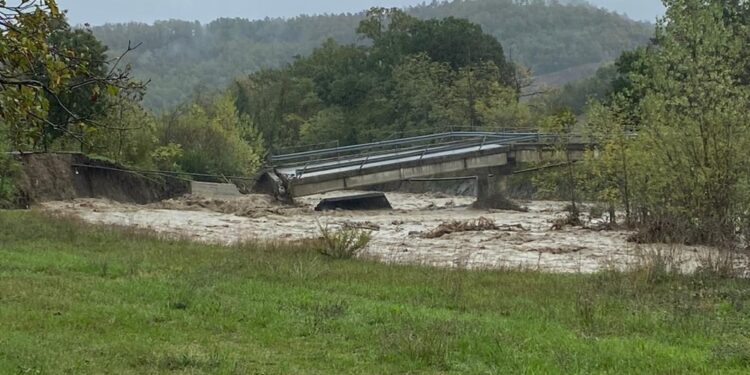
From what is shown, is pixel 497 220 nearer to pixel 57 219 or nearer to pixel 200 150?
pixel 57 219

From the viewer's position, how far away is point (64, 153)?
4266 centimetres

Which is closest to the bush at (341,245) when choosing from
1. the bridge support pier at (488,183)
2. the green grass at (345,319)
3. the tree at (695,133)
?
the green grass at (345,319)

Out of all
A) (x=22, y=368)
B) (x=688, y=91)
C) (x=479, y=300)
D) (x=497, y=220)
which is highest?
(x=688, y=91)

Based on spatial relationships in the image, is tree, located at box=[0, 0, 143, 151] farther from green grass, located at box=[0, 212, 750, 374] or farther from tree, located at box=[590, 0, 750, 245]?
tree, located at box=[590, 0, 750, 245]

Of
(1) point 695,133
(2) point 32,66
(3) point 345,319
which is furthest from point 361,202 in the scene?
(2) point 32,66

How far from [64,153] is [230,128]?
82.2 feet

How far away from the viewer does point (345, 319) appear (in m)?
11.0

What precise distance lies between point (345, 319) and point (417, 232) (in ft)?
76.5

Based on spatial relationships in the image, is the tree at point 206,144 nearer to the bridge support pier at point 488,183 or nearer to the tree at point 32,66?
the bridge support pier at point 488,183

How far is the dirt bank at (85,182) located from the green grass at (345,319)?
23.9 metres

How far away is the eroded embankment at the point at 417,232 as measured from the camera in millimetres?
23000

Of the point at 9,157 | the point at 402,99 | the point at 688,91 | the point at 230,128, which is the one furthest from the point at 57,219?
the point at 402,99

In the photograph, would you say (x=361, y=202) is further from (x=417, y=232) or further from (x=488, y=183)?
(x=417, y=232)

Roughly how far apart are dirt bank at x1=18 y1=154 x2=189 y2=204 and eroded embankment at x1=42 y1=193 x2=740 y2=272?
53.6 inches
